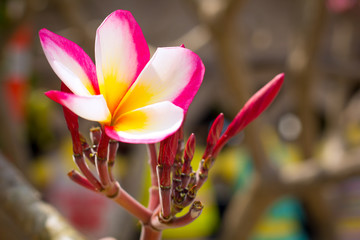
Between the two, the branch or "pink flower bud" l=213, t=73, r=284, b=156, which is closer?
"pink flower bud" l=213, t=73, r=284, b=156

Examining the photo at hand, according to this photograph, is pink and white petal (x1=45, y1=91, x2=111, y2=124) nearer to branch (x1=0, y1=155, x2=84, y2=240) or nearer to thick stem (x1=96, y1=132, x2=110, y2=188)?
thick stem (x1=96, y1=132, x2=110, y2=188)

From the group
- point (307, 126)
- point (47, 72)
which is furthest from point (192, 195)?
point (47, 72)

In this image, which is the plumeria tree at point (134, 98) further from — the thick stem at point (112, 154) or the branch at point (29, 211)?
the branch at point (29, 211)

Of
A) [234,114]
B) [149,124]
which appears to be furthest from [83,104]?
[234,114]

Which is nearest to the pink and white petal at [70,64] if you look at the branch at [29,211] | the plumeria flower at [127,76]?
the plumeria flower at [127,76]

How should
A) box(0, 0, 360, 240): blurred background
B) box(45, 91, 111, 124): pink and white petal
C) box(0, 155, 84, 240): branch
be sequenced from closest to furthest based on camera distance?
1. box(45, 91, 111, 124): pink and white petal
2. box(0, 155, 84, 240): branch
3. box(0, 0, 360, 240): blurred background

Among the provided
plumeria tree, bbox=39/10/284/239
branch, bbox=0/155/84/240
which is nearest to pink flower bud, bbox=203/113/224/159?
plumeria tree, bbox=39/10/284/239

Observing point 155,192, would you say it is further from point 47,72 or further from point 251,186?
point 47,72
